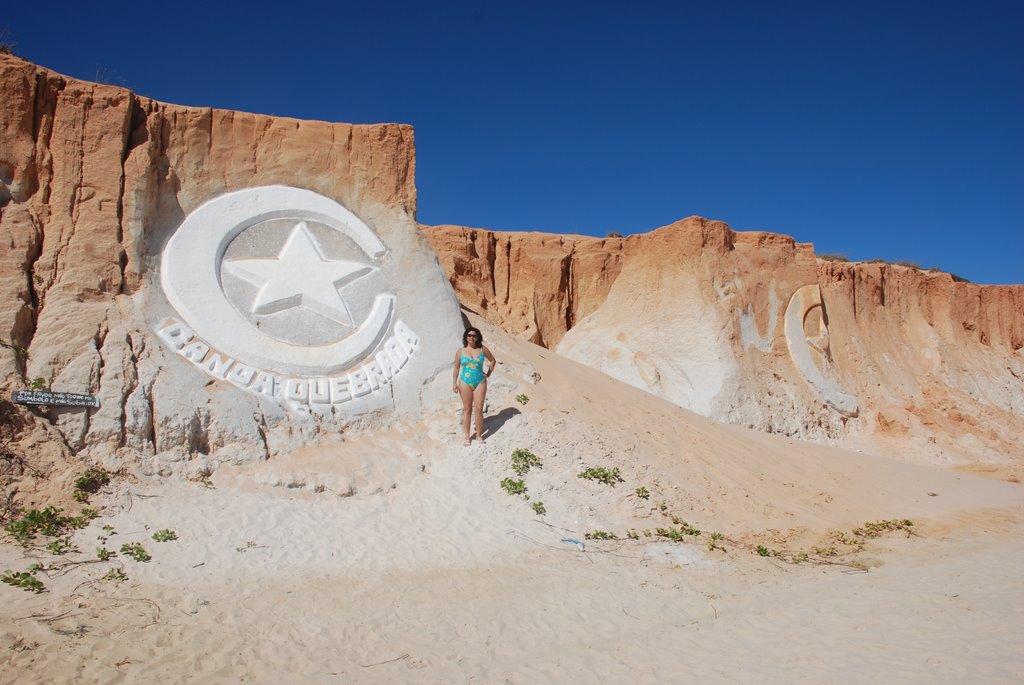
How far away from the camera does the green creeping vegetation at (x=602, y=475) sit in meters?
8.70

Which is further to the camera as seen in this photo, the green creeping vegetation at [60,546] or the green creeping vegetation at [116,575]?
the green creeping vegetation at [60,546]

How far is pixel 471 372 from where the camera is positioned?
860 cm

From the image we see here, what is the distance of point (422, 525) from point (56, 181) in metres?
5.51

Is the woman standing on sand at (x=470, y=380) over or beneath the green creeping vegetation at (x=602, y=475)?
over

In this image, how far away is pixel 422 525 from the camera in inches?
289

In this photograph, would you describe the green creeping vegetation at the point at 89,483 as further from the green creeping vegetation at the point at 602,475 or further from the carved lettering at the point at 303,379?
the green creeping vegetation at the point at 602,475

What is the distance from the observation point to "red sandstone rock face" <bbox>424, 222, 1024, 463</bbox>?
16.7 metres

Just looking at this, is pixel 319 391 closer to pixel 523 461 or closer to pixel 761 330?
pixel 523 461

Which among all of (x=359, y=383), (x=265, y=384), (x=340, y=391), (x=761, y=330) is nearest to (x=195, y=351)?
(x=265, y=384)

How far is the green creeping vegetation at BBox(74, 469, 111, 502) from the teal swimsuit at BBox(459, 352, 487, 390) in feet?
12.5

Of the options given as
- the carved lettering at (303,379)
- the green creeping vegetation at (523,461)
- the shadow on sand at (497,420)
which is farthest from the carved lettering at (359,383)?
the green creeping vegetation at (523,461)

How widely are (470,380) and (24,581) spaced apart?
4724 mm

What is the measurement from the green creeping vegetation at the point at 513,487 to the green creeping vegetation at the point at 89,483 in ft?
13.0

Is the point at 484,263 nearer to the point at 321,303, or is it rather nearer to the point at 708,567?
the point at 321,303
